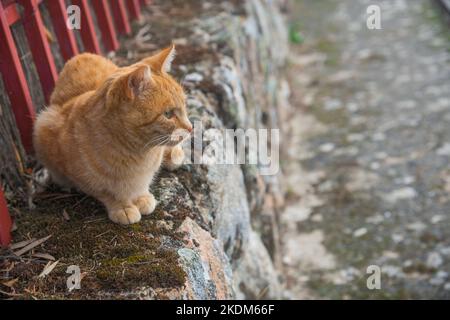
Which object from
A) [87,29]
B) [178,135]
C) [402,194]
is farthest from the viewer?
[402,194]

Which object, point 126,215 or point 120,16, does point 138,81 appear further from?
point 120,16

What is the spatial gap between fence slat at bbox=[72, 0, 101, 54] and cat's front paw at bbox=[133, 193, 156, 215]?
1678 millimetres

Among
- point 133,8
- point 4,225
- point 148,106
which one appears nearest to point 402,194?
point 133,8

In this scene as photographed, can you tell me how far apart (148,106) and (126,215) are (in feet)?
1.88

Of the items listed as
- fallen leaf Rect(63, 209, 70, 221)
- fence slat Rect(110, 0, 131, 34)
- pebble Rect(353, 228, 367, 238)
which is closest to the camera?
fallen leaf Rect(63, 209, 70, 221)

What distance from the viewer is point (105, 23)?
4.61 meters

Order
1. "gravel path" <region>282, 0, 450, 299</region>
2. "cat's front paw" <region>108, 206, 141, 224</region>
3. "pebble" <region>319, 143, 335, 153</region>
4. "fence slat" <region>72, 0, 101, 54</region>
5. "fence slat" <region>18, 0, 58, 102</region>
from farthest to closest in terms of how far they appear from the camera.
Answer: "pebble" <region>319, 143, 335, 153</region>
"gravel path" <region>282, 0, 450, 299</region>
"fence slat" <region>72, 0, 101, 54</region>
"fence slat" <region>18, 0, 58, 102</region>
"cat's front paw" <region>108, 206, 141, 224</region>

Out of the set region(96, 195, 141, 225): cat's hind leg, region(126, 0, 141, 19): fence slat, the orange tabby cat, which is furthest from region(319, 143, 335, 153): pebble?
region(96, 195, 141, 225): cat's hind leg

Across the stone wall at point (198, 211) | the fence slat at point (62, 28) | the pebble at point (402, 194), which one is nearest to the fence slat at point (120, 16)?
the stone wall at point (198, 211)

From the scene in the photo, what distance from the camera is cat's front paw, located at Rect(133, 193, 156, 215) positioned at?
307 centimetres

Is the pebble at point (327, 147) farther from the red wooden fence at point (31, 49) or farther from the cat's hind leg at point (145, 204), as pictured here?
the cat's hind leg at point (145, 204)

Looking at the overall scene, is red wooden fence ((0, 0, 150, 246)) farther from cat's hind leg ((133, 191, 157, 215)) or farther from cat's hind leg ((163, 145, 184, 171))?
cat's hind leg ((163, 145, 184, 171))
